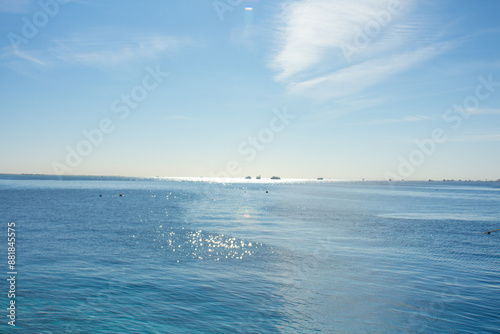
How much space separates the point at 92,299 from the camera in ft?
73.1

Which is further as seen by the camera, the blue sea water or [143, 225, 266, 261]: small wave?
[143, 225, 266, 261]: small wave

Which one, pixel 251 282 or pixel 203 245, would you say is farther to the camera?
pixel 203 245

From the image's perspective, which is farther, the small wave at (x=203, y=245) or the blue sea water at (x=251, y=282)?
the small wave at (x=203, y=245)

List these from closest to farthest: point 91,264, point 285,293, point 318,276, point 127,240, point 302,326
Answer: point 302,326 < point 285,293 < point 318,276 < point 91,264 < point 127,240

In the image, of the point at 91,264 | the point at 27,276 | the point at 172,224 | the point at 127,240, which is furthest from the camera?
the point at 172,224

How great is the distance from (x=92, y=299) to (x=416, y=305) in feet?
74.5

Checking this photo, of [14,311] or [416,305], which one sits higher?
[416,305]

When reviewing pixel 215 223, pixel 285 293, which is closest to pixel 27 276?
pixel 285 293

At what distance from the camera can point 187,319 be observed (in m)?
19.7

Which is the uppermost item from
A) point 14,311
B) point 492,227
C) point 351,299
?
point 492,227

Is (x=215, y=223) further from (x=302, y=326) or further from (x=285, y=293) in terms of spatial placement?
(x=302, y=326)

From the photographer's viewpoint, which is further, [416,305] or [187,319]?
[416,305]

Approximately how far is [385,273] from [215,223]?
36.9 metres

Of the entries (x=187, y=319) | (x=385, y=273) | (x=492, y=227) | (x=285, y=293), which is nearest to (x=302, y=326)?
(x=285, y=293)
